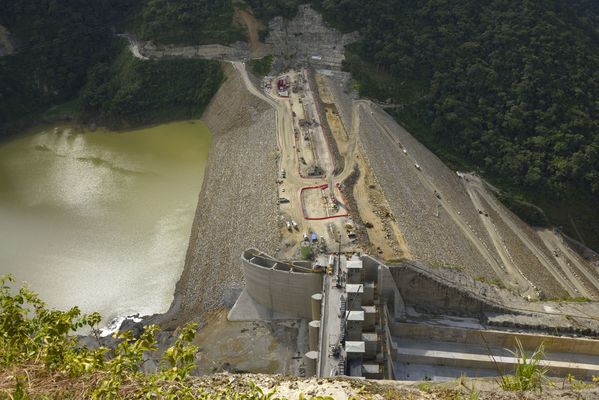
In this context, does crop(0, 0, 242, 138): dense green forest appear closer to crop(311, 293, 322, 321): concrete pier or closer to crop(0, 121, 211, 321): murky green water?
crop(0, 121, 211, 321): murky green water

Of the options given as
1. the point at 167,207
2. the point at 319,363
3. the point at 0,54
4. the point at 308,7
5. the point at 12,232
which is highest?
the point at 308,7

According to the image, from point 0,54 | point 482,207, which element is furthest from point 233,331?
point 0,54

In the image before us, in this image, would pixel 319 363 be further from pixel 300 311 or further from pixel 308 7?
pixel 308 7

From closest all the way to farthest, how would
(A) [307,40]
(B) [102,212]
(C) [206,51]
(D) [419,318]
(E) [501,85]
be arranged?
(D) [419,318] → (B) [102,212] → (E) [501,85] → (C) [206,51] → (A) [307,40]

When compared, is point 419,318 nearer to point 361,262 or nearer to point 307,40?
point 361,262

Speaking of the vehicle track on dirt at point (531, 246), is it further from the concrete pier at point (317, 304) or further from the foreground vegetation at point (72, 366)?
the foreground vegetation at point (72, 366)

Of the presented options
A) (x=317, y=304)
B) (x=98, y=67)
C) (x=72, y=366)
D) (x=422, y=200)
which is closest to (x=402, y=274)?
(x=317, y=304)

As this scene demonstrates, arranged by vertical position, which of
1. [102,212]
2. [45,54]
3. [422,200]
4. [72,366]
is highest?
[45,54]
